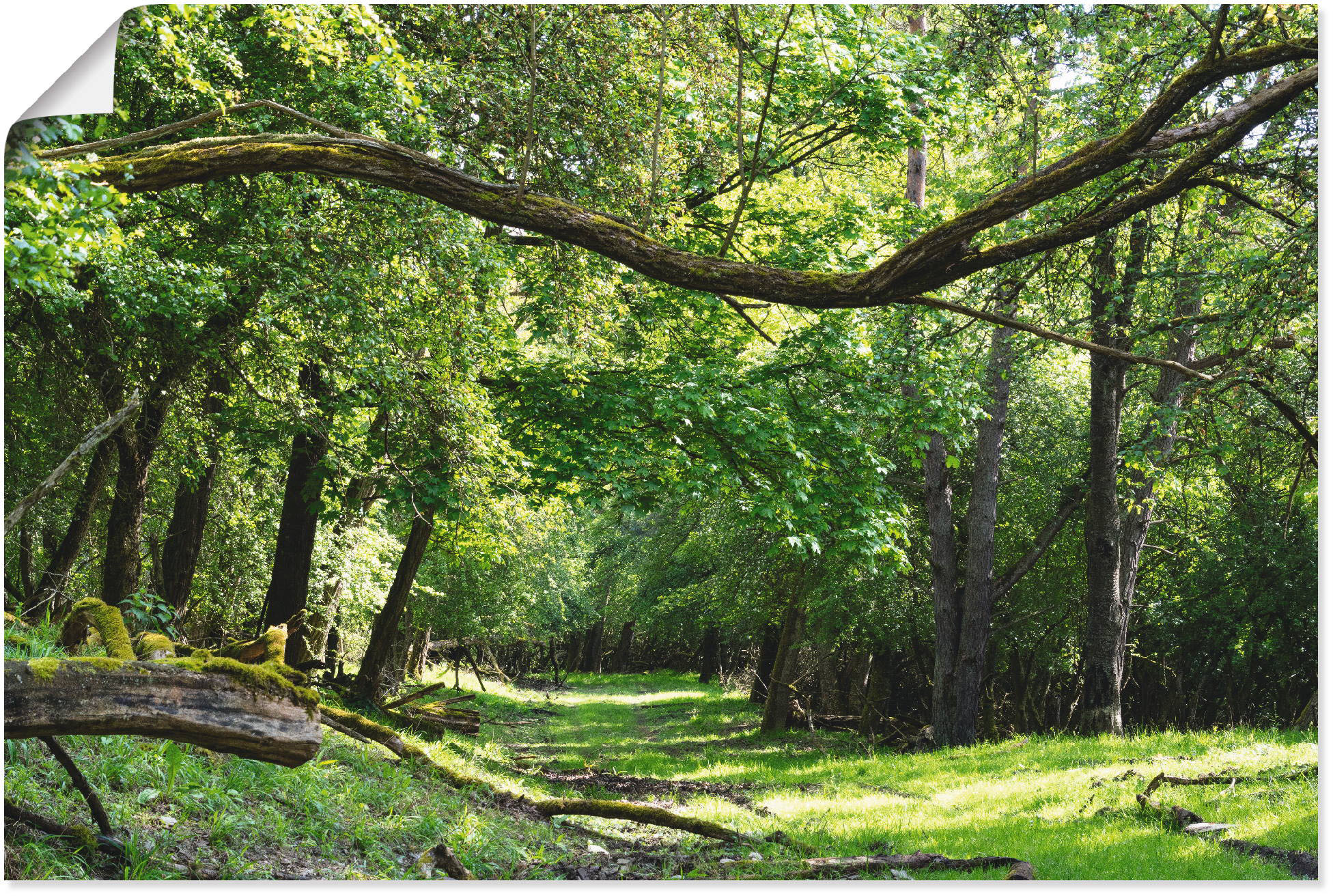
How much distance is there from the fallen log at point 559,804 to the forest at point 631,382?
0.04 m

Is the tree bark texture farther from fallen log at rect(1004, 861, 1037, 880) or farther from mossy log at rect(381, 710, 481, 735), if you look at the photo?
mossy log at rect(381, 710, 481, 735)

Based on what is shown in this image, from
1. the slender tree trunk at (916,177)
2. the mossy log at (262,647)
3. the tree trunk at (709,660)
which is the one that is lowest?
the tree trunk at (709,660)

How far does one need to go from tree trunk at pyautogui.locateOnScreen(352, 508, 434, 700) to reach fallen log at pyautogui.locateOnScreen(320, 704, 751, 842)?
3.27 m

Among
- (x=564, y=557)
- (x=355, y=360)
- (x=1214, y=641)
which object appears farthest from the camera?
(x=564, y=557)

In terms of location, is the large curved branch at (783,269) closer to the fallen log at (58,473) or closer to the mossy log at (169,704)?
the fallen log at (58,473)

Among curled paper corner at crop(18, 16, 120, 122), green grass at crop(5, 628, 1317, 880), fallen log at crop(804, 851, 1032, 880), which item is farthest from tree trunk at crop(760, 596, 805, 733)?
curled paper corner at crop(18, 16, 120, 122)

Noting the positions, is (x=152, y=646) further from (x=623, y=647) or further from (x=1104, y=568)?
(x=623, y=647)

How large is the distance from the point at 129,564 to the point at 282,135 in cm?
649

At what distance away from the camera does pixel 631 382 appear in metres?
8.91

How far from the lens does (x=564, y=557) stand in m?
24.8

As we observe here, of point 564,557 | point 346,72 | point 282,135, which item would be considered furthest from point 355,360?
point 564,557

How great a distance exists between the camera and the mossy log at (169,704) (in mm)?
3016

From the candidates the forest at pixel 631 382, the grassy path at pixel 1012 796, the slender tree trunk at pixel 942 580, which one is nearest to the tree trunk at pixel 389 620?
the forest at pixel 631 382

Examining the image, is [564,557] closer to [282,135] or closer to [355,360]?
[355,360]
